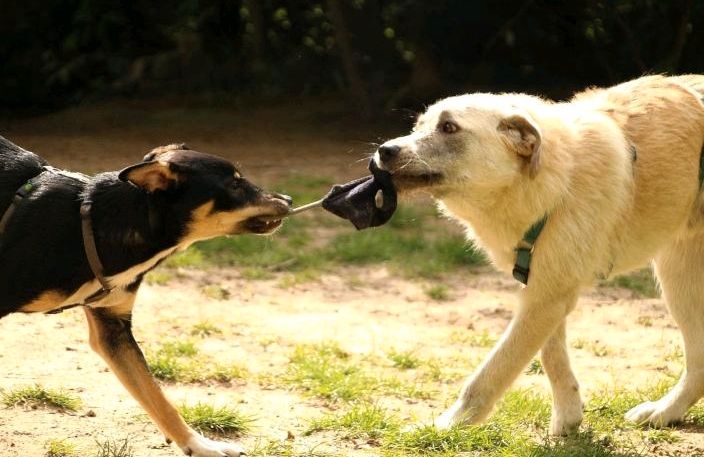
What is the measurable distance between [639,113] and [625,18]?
311 inches

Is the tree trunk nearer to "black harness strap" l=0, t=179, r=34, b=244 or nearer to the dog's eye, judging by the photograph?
the dog's eye

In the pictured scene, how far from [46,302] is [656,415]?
2913mm

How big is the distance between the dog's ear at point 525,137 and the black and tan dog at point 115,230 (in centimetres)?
108

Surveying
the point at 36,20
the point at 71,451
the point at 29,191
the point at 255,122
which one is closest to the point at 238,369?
the point at 71,451

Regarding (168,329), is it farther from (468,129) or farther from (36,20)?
(36,20)

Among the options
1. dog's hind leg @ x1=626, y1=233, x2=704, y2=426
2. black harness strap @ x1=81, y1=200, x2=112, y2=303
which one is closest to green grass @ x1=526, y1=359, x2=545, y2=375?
dog's hind leg @ x1=626, y1=233, x2=704, y2=426

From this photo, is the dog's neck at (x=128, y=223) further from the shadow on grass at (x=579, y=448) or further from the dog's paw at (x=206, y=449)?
the shadow on grass at (x=579, y=448)

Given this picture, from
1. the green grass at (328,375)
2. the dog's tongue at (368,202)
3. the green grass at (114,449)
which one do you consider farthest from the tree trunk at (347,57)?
the green grass at (114,449)

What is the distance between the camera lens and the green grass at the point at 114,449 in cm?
458

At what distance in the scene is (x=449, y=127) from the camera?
188 inches

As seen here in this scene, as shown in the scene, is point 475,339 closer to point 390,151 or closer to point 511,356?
point 511,356

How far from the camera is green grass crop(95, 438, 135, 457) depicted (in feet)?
15.0

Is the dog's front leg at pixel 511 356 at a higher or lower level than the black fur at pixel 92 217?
lower

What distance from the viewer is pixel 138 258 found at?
4570 millimetres
